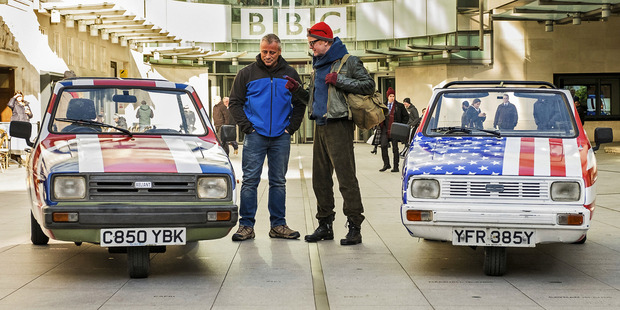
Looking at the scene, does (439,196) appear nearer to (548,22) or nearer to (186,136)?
(186,136)

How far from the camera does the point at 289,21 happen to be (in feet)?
127

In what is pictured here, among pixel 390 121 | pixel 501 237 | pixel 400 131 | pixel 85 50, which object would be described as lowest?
pixel 501 237

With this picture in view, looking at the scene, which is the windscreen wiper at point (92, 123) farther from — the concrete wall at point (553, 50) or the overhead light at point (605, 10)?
the concrete wall at point (553, 50)

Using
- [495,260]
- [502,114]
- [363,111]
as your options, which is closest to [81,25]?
[363,111]

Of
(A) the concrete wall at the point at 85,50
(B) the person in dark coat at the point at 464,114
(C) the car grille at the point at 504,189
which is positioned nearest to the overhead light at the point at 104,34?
(A) the concrete wall at the point at 85,50

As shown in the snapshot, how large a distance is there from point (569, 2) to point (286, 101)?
59.1ft

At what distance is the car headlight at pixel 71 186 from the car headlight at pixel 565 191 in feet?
11.3

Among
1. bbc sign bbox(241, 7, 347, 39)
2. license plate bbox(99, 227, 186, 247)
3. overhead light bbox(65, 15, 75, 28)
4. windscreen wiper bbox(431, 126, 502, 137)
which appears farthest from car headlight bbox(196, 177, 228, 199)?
bbc sign bbox(241, 7, 347, 39)

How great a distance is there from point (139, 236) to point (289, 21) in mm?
32915

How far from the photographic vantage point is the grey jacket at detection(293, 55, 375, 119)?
823 centimetres

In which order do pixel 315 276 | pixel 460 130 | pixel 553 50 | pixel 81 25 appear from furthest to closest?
1. pixel 553 50
2. pixel 81 25
3. pixel 460 130
4. pixel 315 276

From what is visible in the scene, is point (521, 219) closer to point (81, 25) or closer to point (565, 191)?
point (565, 191)

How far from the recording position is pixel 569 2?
24672 mm

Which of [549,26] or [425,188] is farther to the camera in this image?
[549,26]
